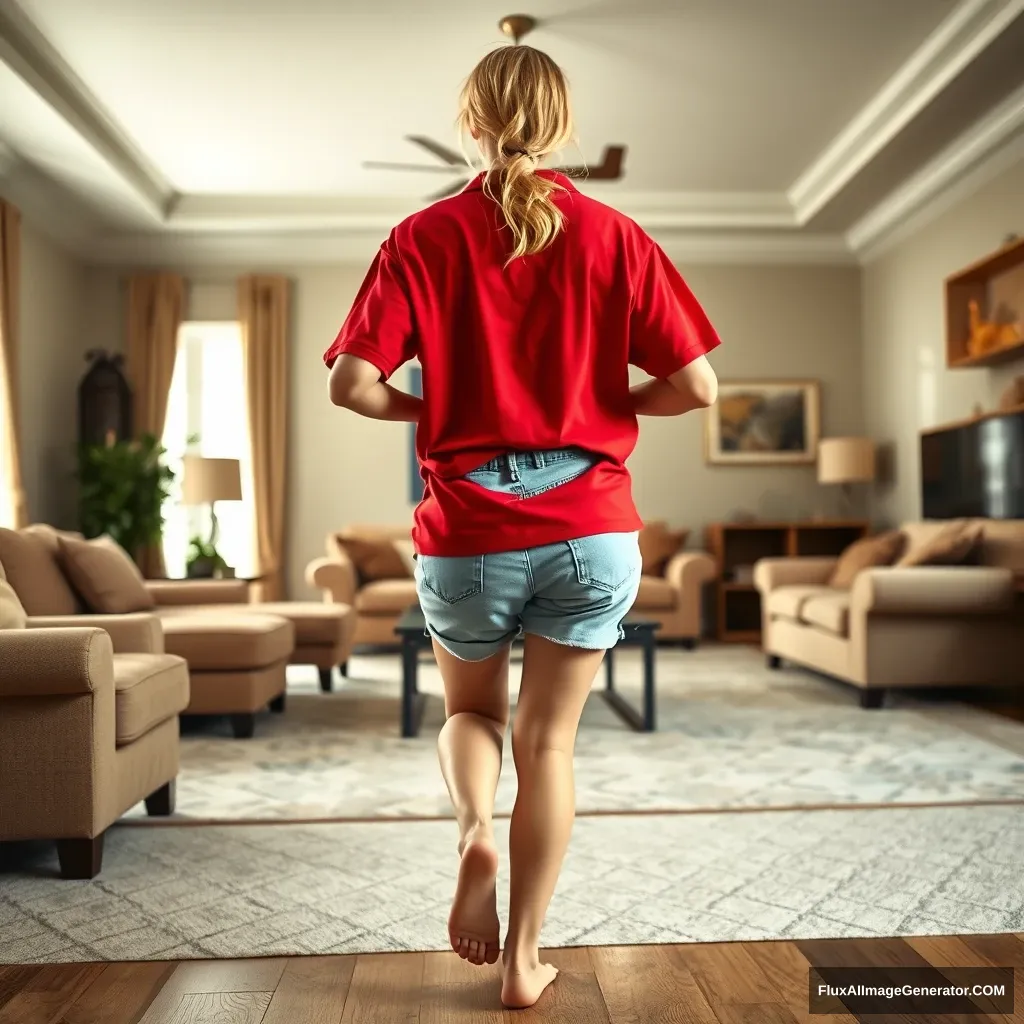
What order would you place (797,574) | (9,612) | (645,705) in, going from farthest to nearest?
(797,574)
(645,705)
(9,612)

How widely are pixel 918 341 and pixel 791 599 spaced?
2450 millimetres

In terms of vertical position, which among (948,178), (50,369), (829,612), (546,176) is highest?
(948,178)

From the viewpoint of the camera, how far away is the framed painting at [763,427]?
7.89 m

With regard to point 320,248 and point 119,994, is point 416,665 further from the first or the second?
point 320,248

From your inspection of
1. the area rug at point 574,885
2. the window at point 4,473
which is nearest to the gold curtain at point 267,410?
the window at point 4,473

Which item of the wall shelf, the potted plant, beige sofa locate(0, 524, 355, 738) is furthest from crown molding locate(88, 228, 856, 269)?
beige sofa locate(0, 524, 355, 738)

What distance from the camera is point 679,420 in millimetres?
8008

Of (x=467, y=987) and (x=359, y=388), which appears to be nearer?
(x=359, y=388)

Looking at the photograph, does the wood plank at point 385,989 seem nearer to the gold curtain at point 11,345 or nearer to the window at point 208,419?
the gold curtain at point 11,345

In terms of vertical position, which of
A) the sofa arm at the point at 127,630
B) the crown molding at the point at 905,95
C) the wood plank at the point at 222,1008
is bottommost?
the wood plank at the point at 222,1008

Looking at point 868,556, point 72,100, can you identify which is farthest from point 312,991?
point 72,100

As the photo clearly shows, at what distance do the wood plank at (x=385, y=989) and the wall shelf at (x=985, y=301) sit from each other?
4.48 metres

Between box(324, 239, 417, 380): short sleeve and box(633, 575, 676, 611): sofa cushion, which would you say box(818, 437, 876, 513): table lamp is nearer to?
box(633, 575, 676, 611): sofa cushion

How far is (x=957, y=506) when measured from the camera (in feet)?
18.6
